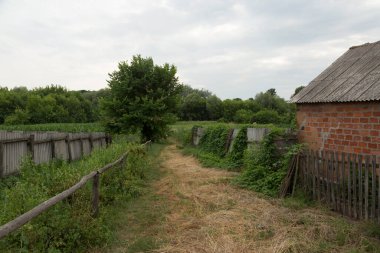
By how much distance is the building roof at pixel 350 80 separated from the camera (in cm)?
762

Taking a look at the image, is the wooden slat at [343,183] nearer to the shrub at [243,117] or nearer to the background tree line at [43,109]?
the shrub at [243,117]

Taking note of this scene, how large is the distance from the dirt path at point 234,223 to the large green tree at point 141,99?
19.2 m

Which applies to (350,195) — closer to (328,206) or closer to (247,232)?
(328,206)

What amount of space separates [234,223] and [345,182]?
259cm

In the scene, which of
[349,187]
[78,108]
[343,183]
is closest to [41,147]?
[343,183]

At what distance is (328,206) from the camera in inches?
304

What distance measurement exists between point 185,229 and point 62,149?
31.8 feet

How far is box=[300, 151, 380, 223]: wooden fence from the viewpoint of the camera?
21.6 feet

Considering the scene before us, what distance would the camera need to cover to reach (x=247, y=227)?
6.49 m

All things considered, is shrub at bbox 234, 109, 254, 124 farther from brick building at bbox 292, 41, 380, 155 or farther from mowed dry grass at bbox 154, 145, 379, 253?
mowed dry grass at bbox 154, 145, 379, 253

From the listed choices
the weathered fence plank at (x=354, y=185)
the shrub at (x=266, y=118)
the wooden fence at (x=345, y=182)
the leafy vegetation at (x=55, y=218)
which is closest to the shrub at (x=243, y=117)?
the shrub at (x=266, y=118)

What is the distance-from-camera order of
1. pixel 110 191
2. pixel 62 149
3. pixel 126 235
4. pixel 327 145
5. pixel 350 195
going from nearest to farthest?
pixel 126 235, pixel 350 195, pixel 110 191, pixel 327 145, pixel 62 149

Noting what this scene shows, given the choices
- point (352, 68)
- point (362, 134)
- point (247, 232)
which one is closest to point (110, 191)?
point (247, 232)

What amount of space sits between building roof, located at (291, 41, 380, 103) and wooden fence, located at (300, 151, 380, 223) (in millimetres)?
1349
